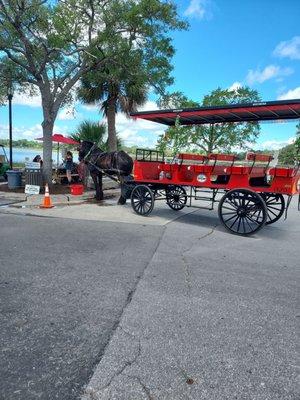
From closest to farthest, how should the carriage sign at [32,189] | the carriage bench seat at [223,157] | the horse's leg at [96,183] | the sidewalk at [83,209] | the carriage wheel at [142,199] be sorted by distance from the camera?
the carriage bench seat at [223,157]
the sidewalk at [83,209]
the carriage wheel at [142,199]
the horse's leg at [96,183]
the carriage sign at [32,189]

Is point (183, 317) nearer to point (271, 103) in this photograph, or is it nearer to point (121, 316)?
point (121, 316)

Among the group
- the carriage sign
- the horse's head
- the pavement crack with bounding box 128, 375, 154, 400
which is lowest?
the pavement crack with bounding box 128, 375, 154, 400

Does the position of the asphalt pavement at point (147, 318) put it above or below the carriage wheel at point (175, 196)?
below

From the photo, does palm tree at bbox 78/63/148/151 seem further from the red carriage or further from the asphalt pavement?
the asphalt pavement

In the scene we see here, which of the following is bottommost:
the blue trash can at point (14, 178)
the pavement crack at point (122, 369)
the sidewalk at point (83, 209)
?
the pavement crack at point (122, 369)

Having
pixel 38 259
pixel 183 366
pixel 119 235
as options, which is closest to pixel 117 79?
pixel 119 235

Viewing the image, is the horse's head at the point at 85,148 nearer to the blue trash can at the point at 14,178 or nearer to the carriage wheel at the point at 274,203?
the blue trash can at the point at 14,178

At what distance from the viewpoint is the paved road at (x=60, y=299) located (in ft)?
9.20

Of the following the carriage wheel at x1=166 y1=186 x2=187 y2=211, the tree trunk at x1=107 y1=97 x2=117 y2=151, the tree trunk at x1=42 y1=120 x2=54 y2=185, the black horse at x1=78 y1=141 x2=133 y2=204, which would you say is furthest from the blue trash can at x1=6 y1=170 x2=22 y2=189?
the tree trunk at x1=107 y1=97 x2=117 y2=151

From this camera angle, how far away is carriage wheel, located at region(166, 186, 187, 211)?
1043 centimetres

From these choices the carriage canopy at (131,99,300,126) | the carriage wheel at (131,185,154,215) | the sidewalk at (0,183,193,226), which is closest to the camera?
the carriage canopy at (131,99,300,126)

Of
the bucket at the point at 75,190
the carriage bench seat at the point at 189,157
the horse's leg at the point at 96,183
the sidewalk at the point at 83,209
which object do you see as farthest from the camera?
the bucket at the point at 75,190

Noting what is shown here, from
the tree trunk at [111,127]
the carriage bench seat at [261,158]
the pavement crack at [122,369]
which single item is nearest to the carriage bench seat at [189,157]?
the carriage bench seat at [261,158]

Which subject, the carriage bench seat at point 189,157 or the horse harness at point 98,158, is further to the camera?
the horse harness at point 98,158
